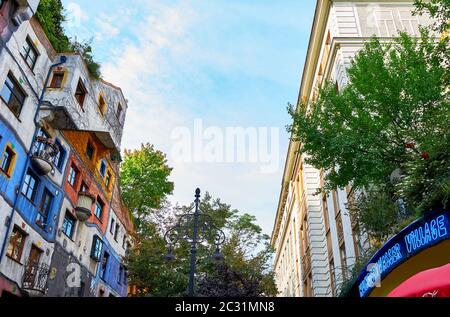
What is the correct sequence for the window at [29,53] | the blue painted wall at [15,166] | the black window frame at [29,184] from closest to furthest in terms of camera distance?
the blue painted wall at [15,166] < the black window frame at [29,184] < the window at [29,53]

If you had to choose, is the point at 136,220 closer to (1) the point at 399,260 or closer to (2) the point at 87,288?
(2) the point at 87,288

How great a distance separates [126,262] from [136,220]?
5921 millimetres

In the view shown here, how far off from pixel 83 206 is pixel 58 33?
9485 mm

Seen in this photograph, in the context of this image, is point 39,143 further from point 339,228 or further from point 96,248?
point 339,228

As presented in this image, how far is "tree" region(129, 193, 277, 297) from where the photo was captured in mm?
21922

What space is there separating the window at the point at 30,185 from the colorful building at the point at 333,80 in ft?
41.1

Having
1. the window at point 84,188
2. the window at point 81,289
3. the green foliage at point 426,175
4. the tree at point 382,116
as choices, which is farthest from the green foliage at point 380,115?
the window at point 81,289

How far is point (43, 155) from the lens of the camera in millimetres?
17172

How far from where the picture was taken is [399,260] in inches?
245

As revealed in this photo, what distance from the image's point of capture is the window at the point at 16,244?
15.1 m

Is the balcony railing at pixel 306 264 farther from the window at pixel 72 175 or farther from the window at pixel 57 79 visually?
the window at pixel 57 79

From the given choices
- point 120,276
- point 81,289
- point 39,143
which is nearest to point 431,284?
point 39,143

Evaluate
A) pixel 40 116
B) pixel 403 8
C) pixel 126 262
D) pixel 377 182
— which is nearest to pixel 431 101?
pixel 377 182

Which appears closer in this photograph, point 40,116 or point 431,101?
point 431,101
